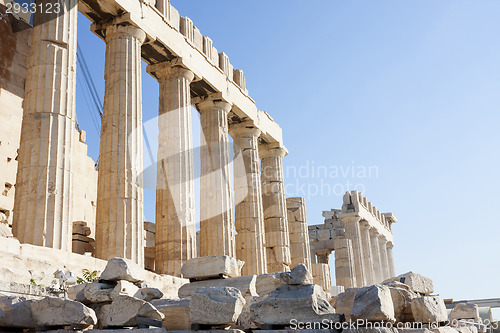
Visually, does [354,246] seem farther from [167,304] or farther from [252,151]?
[167,304]

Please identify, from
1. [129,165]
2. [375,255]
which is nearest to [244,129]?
[129,165]

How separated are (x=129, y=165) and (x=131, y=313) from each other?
8500 mm

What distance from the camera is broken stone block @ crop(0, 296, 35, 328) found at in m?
6.44

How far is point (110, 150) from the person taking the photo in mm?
14648

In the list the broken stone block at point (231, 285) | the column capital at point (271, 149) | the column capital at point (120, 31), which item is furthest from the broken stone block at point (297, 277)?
the column capital at point (271, 149)

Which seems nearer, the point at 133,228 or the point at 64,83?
the point at 64,83

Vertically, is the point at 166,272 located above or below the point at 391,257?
below

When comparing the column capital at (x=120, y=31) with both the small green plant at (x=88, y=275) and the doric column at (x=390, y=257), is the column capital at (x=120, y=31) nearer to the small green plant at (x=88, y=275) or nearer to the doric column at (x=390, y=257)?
the small green plant at (x=88, y=275)

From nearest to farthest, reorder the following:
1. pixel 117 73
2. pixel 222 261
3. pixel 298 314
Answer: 1. pixel 298 314
2. pixel 222 261
3. pixel 117 73

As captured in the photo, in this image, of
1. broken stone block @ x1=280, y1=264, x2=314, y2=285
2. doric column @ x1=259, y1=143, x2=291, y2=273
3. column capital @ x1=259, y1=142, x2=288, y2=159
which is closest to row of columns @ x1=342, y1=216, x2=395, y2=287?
doric column @ x1=259, y1=143, x2=291, y2=273

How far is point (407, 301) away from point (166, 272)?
10.3 m

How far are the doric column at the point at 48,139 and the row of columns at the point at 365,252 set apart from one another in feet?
78.4

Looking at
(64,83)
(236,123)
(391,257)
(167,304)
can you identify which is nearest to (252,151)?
(236,123)

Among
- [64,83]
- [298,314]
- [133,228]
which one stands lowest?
[298,314]
